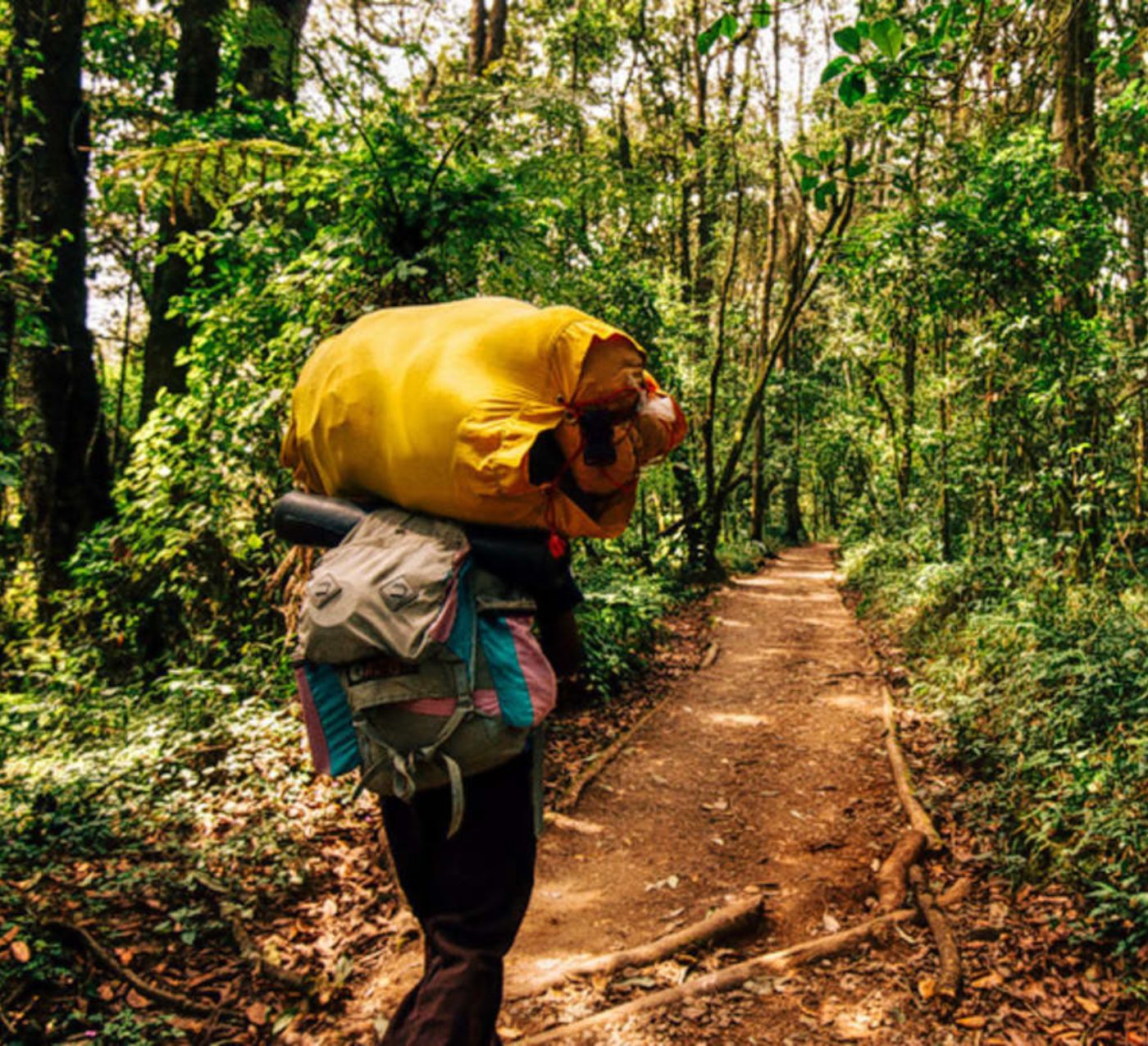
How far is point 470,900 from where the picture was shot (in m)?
2.07

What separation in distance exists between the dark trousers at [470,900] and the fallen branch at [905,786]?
3.51 metres

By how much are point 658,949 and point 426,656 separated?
2.58m

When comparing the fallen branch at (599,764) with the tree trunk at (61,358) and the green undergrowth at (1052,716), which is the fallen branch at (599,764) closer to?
the green undergrowth at (1052,716)

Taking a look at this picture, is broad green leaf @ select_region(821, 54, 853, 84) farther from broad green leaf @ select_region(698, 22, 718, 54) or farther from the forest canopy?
broad green leaf @ select_region(698, 22, 718, 54)

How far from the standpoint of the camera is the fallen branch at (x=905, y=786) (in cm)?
471

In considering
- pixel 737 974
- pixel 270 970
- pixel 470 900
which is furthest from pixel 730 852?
pixel 470 900

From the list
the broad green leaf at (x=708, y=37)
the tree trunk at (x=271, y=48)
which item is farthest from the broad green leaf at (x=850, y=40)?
the tree trunk at (x=271, y=48)

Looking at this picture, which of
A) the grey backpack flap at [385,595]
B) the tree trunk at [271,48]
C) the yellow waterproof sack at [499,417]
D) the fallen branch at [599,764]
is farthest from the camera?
the tree trunk at [271,48]

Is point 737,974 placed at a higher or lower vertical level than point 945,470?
lower

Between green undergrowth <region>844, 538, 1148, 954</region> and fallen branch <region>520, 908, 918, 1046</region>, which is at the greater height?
green undergrowth <region>844, 538, 1148, 954</region>

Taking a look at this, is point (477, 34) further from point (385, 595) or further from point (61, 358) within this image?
point (385, 595)

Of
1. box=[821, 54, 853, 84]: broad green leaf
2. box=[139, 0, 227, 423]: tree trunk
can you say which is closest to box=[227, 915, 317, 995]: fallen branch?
box=[821, 54, 853, 84]: broad green leaf

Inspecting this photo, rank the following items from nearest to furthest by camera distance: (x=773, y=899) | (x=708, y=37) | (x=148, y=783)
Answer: (x=708, y=37) < (x=773, y=899) < (x=148, y=783)

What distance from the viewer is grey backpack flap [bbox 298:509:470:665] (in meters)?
1.90
